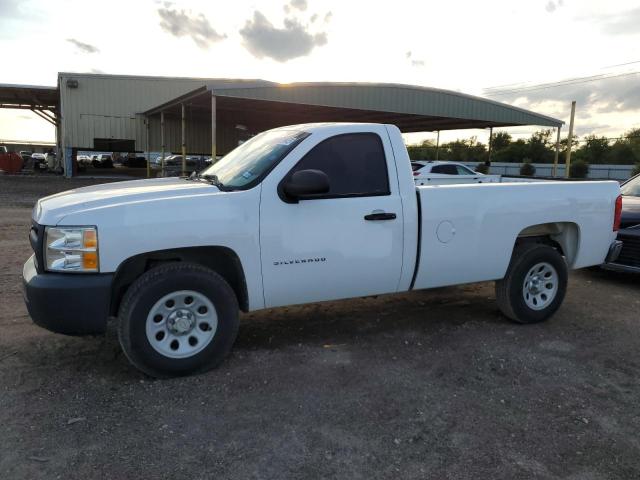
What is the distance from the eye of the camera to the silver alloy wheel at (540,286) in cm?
521

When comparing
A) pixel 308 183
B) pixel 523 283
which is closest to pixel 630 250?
pixel 523 283

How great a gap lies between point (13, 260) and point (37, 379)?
4.46 m

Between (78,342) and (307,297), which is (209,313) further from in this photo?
(78,342)

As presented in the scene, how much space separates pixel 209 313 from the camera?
3.85m

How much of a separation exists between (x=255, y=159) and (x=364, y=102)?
16889mm

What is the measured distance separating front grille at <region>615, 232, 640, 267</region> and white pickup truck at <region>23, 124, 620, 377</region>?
2292 millimetres

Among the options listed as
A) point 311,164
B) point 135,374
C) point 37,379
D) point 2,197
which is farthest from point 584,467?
point 2,197

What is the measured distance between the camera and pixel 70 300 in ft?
11.2

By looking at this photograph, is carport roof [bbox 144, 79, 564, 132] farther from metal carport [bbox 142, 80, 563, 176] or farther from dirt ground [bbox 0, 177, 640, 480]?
dirt ground [bbox 0, 177, 640, 480]

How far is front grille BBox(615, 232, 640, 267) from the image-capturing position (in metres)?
6.67

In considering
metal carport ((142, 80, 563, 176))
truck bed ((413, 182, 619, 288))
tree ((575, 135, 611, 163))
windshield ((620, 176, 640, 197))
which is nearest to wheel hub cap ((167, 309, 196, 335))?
truck bed ((413, 182, 619, 288))

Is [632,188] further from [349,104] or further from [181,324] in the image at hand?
[349,104]

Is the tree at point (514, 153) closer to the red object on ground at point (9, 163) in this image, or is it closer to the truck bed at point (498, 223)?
the red object on ground at point (9, 163)

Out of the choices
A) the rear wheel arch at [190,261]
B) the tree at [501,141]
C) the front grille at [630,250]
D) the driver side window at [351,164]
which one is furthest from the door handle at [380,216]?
the tree at [501,141]
